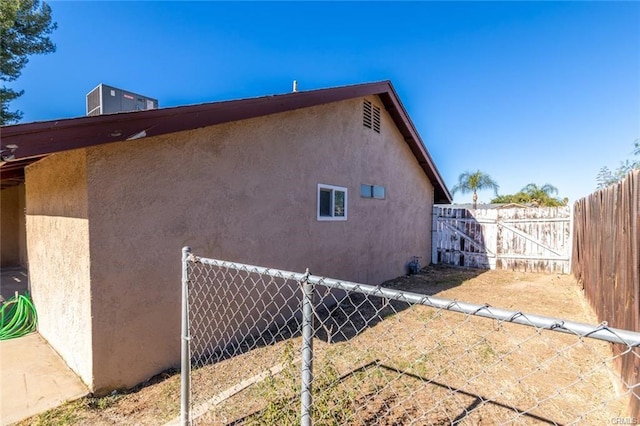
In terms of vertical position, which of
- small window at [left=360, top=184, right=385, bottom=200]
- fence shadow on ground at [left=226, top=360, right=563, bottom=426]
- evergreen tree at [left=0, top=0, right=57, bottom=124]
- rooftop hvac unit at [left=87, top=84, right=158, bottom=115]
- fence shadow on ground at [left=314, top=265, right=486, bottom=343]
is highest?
evergreen tree at [left=0, top=0, right=57, bottom=124]

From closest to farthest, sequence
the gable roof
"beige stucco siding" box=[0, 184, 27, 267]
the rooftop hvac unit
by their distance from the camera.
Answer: the gable roof
the rooftop hvac unit
"beige stucco siding" box=[0, 184, 27, 267]

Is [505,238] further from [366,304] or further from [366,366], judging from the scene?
[366,366]

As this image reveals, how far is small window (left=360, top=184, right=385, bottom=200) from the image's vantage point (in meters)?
7.41

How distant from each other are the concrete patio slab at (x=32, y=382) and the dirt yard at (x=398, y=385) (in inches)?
7.7

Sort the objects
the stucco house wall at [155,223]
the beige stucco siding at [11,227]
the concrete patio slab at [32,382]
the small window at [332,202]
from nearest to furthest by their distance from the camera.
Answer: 1. the concrete patio slab at [32,382]
2. the stucco house wall at [155,223]
3. the small window at [332,202]
4. the beige stucco siding at [11,227]

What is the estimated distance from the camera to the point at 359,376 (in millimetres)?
3459

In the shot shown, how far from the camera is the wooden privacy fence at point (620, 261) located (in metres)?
2.70

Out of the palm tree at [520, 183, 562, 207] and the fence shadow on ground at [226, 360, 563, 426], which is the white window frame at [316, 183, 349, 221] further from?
the palm tree at [520, 183, 562, 207]

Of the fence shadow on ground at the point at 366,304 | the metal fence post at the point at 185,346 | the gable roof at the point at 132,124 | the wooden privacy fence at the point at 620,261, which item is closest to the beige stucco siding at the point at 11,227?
the gable roof at the point at 132,124

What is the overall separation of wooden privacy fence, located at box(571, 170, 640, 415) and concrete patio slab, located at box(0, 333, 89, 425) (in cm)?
531

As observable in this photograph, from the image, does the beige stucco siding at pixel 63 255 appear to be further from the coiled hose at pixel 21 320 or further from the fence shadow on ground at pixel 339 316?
the fence shadow on ground at pixel 339 316

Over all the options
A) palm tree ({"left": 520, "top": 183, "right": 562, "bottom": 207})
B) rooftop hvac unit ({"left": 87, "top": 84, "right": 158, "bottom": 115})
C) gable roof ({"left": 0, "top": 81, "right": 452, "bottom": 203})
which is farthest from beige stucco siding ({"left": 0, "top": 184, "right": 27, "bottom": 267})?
palm tree ({"left": 520, "top": 183, "right": 562, "bottom": 207})

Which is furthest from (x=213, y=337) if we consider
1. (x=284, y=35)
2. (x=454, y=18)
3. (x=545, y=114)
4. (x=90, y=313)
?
(x=545, y=114)

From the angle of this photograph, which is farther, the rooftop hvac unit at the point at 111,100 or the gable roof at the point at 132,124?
the rooftop hvac unit at the point at 111,100
